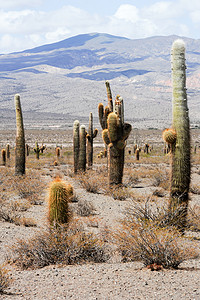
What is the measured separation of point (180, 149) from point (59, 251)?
341 centimetres

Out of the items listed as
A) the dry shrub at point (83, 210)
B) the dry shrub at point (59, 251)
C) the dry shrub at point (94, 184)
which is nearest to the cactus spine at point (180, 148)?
the dry shrub at point (59, 251)

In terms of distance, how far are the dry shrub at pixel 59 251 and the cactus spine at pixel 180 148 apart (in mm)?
2235

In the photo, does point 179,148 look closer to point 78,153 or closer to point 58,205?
point 58,205

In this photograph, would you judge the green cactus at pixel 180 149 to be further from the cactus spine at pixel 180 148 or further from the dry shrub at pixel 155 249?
the dry shrub at pixel 155 249

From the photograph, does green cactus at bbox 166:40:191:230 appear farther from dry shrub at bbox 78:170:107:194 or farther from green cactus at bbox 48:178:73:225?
dry shrub at bbox 78:170:107:194

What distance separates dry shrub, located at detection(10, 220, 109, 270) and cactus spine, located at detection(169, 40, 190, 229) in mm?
2235

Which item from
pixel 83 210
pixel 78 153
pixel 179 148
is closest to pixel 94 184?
pixel 83 210

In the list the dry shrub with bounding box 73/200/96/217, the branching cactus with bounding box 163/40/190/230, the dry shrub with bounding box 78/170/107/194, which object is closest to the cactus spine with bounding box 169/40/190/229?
the branching cactus with bounding box 163/40/190/230

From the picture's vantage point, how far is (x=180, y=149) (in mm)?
8312

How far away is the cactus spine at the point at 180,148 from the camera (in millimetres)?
8305

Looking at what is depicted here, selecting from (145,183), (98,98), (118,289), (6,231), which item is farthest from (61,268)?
(98,98)

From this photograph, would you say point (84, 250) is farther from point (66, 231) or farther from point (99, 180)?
point (99, 180)

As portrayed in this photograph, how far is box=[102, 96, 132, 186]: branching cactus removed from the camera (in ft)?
47.1

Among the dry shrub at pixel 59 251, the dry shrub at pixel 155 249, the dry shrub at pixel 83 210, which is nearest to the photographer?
the dry shrub at pixel 155 249
